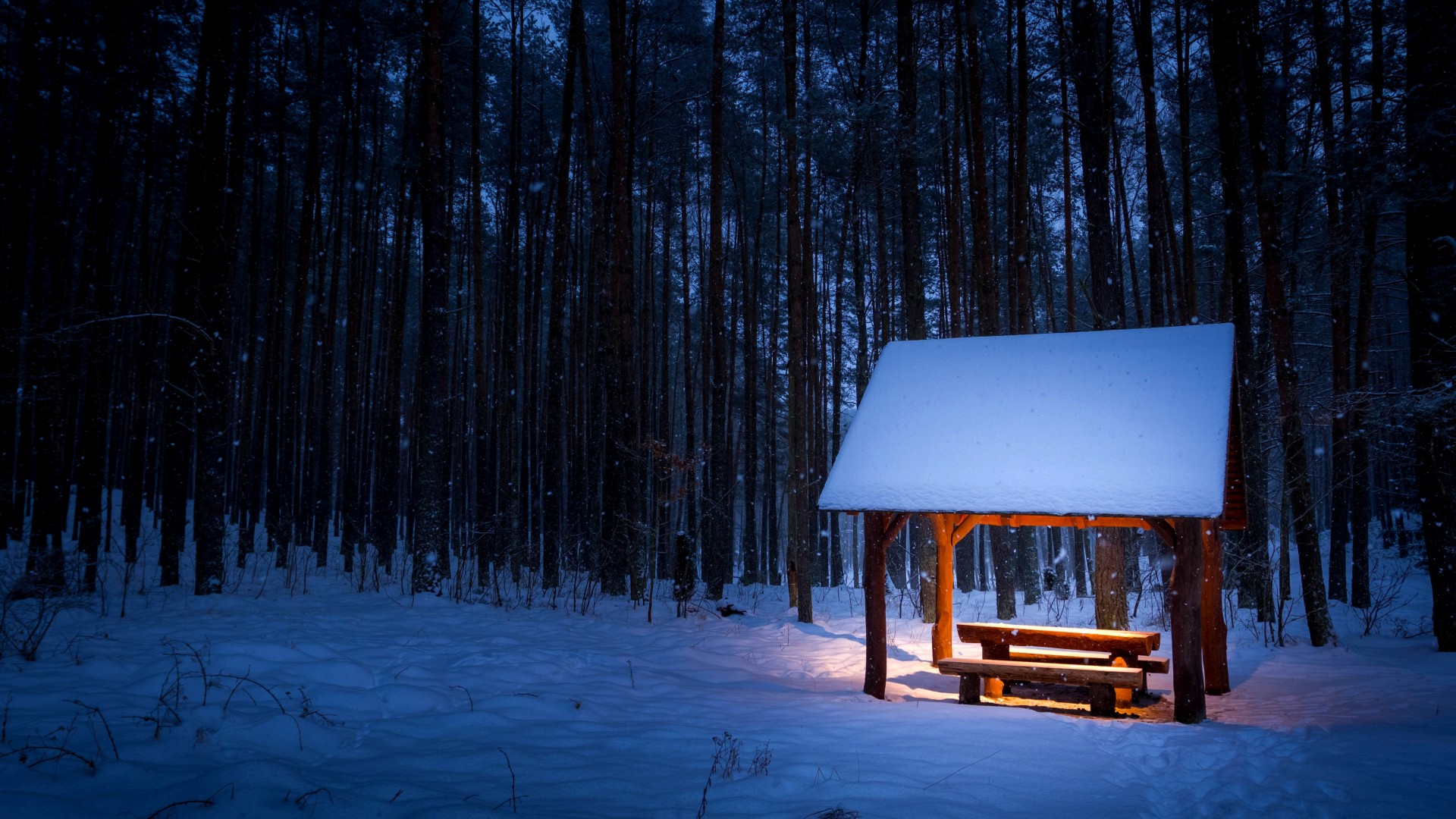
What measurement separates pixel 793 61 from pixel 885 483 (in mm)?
8815

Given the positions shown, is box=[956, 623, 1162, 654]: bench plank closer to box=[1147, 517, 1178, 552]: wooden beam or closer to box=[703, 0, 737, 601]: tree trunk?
box=[1147, 517, 1178, 552]: wooden beam

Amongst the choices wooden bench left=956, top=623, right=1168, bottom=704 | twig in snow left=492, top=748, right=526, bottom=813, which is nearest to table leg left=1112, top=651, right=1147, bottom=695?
wooden bench left=956, top=623, right=1168, bottom=704

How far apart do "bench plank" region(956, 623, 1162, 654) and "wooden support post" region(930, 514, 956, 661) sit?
1.21 metres

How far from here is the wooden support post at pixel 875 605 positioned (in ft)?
23.1

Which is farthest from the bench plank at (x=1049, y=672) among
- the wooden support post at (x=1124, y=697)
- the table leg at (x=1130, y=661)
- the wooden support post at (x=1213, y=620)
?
the wooden support post at (x=1213, y=620)

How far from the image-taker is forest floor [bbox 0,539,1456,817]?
3.46 m

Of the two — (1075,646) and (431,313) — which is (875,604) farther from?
(431,313)

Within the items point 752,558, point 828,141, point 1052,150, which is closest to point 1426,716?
point 828,141

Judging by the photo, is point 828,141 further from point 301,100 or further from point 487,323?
point 487,323

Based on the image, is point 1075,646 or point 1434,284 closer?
point 1075,646

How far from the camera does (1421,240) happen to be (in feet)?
27.4

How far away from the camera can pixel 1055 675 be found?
6.88 meters

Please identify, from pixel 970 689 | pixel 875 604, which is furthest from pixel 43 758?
pixel 970 689

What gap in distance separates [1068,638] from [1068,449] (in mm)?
2380
